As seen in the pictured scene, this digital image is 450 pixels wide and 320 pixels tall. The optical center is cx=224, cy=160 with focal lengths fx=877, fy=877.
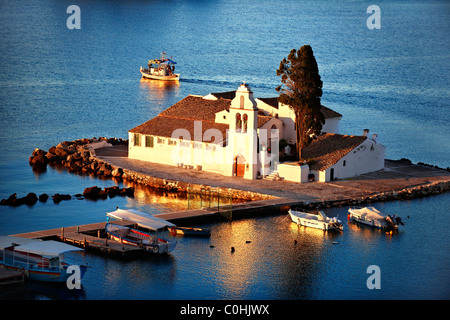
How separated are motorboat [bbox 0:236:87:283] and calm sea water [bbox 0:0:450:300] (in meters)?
0.75

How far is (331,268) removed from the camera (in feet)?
150

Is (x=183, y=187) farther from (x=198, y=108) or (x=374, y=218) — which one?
(x=374, y=218)

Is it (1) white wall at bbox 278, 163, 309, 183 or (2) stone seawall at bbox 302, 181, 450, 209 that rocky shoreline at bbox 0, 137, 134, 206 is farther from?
(2) stone seawall at bbox 302, 181, 450, 209

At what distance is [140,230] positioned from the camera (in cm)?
5038

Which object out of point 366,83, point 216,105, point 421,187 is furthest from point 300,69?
point 366,83

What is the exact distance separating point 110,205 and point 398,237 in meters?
19.2

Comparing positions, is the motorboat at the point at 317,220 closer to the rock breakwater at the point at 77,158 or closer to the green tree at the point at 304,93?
the green tree at the point at 304,93

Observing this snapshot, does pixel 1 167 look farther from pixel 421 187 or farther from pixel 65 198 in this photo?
pixel 421 187

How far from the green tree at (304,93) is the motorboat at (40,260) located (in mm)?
23974

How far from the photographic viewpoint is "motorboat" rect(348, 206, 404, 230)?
172 ft

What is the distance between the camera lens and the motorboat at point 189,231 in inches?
1983

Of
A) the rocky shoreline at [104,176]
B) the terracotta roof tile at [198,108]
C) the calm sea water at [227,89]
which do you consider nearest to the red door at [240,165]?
the rocky shoreline at [104,176]

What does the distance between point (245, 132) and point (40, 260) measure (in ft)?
73.2

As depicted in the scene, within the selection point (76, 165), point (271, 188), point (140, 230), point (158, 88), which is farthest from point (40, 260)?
point (158, 88)
